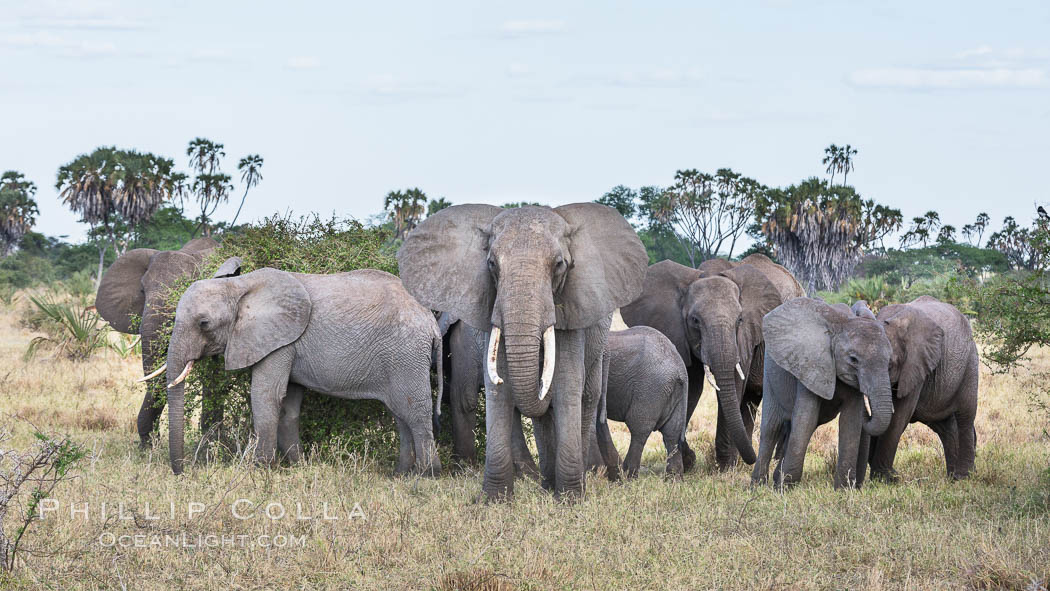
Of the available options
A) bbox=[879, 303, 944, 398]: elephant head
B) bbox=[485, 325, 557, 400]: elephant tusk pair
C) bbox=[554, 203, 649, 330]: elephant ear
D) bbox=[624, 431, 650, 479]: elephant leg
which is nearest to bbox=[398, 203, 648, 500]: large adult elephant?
bbox=[554, 203, 649, 330]: elephant ear

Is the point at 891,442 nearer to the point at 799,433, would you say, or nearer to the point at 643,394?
the point at 799,433

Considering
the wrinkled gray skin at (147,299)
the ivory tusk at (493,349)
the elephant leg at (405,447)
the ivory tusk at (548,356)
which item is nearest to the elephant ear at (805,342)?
the ivory tusk at (548,356)

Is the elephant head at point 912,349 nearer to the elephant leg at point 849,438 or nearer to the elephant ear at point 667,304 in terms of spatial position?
the elephant leg at point 849,438

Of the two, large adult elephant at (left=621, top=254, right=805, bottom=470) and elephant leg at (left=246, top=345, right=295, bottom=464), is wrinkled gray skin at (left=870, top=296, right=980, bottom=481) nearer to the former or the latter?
large adult elephant at (left=621, top=254, right=805, bottom=470)

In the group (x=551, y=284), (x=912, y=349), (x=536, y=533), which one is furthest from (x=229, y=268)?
(x=912, y=349)

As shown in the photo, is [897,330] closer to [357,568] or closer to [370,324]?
[370,324]

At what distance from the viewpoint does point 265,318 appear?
909cm

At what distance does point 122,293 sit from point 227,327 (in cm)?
331

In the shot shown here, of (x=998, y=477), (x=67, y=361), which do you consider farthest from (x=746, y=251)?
(x=998, y=477)

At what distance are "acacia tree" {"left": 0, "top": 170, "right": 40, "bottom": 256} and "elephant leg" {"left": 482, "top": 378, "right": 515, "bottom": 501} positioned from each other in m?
66.4

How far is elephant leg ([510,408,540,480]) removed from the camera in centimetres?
933

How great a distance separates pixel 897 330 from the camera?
899cm

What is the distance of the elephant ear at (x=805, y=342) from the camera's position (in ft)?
28.6

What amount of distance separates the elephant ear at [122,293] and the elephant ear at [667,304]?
5.27 metres
